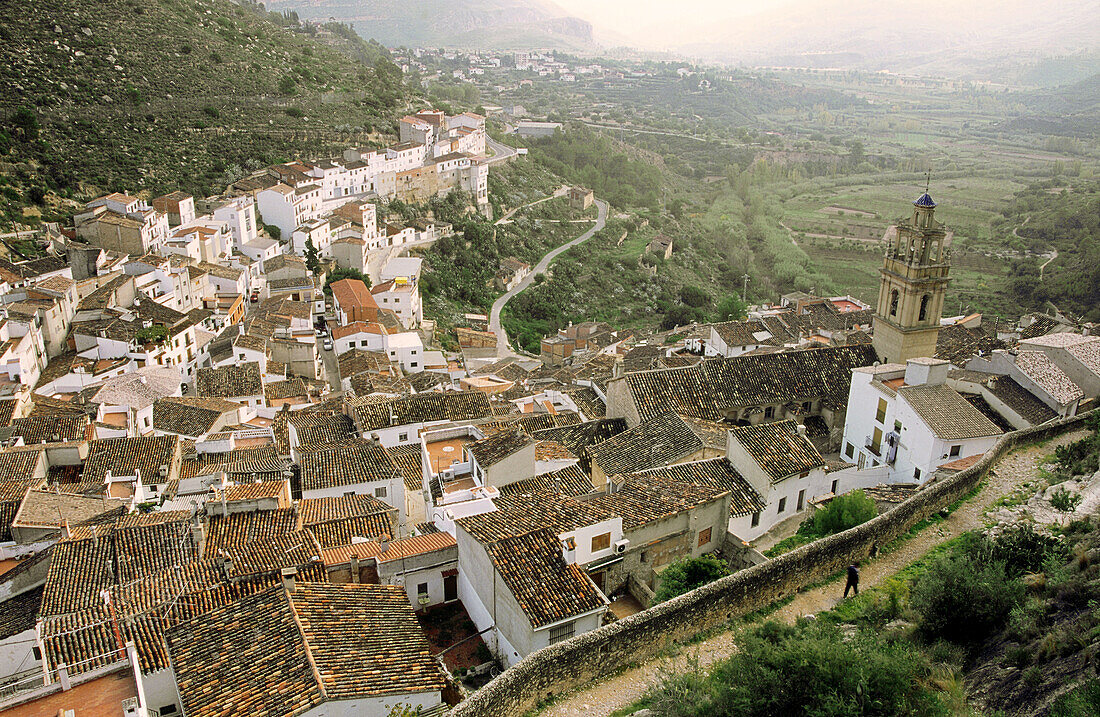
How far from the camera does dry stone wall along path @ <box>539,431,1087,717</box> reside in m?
8.48

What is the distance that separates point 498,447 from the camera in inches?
607

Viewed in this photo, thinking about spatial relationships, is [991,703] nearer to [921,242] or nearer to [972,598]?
[972,598]

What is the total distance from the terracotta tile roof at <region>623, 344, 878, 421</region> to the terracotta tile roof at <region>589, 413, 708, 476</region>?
1847 mm

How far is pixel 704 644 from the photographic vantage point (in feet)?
31.1

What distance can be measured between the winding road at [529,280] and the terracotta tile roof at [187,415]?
18.7 metres

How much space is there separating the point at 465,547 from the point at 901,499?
7.74 m

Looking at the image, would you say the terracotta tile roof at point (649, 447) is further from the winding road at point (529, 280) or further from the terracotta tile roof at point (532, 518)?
the winding road at point (529, 280)

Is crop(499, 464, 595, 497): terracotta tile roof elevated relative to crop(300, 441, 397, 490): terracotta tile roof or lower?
elevated

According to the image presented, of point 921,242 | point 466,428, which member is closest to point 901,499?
point 466,428

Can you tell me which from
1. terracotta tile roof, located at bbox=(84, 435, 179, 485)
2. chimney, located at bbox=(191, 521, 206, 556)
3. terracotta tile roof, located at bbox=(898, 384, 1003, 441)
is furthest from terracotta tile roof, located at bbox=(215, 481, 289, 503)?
terracotta tile roof, located at bbox=(898, 384, 1003, 441)

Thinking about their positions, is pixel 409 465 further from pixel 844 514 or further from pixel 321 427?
pixel 844 514

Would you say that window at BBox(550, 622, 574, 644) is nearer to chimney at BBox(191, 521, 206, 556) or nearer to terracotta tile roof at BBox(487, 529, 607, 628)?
terracotta tile roof at BBox(487, 529, 607, 628)

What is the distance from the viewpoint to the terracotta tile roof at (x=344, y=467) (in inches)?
677

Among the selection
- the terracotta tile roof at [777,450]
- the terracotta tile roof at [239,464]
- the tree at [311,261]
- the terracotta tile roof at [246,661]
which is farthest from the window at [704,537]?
the tree at [311,261]
